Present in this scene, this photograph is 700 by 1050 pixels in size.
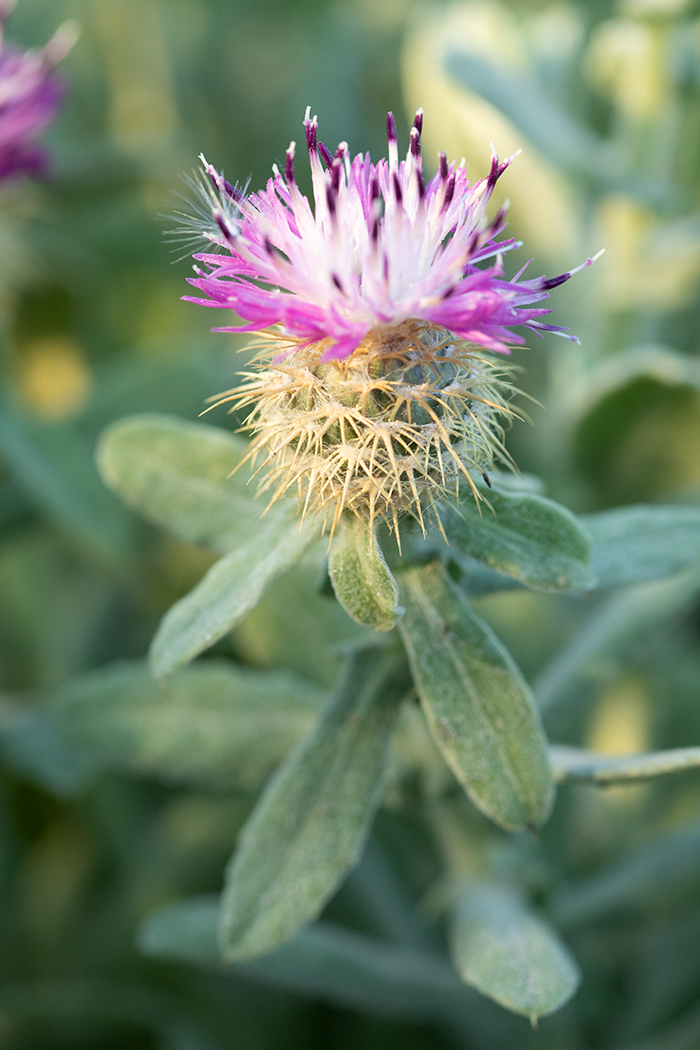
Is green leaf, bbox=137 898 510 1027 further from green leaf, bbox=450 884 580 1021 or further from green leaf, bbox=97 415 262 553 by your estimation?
green leaf, bbox=97 415 262 553

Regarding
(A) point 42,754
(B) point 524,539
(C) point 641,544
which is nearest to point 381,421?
(B) point 524,539

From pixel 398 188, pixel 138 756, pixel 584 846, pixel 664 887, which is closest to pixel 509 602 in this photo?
pixel 584 846

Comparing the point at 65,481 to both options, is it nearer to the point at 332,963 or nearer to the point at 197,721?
the point at 197,721

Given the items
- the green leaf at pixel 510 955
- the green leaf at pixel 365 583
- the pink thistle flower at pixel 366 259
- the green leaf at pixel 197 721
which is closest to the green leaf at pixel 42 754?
the green leaf at pixel 197 721

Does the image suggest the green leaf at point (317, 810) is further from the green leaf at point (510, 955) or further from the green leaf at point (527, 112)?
the green leaf at point (527, 112)

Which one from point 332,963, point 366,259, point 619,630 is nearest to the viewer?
point 366,259
